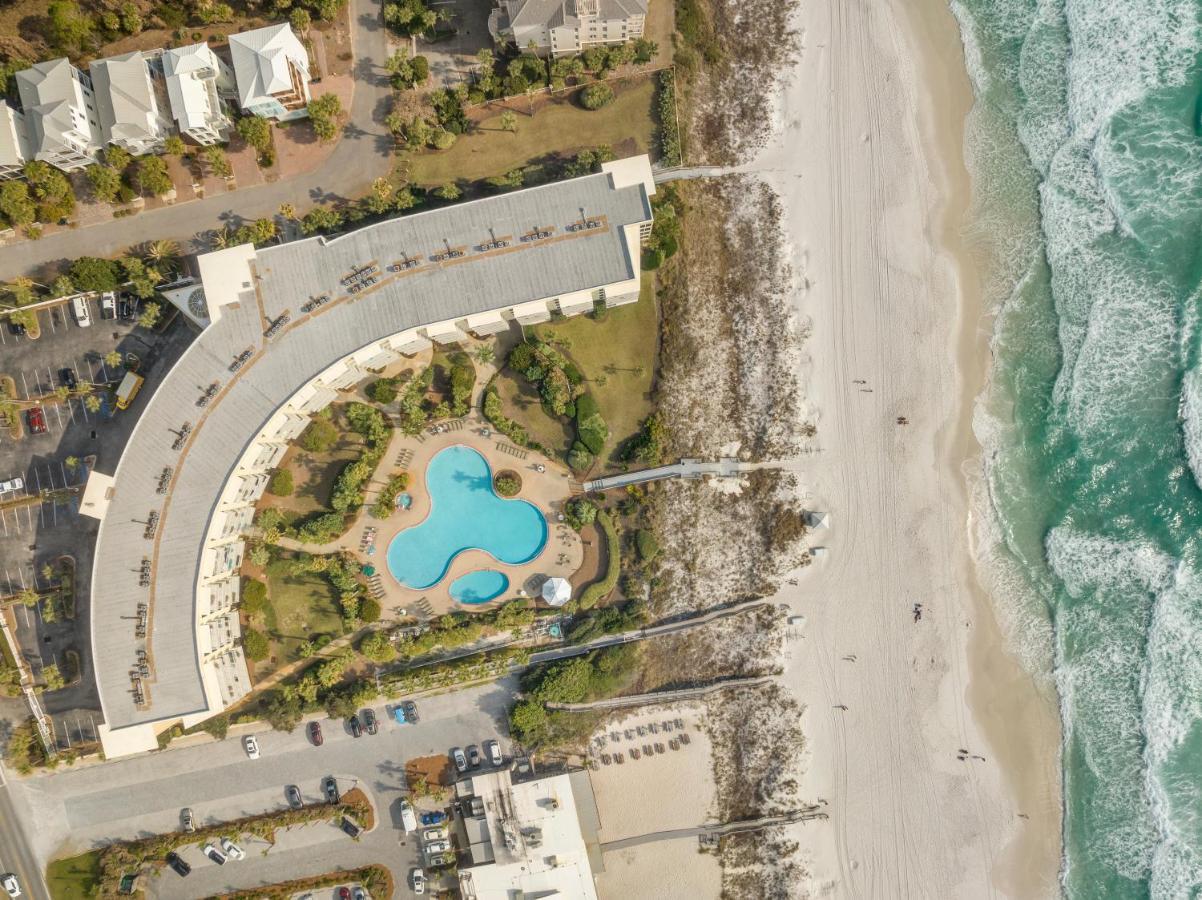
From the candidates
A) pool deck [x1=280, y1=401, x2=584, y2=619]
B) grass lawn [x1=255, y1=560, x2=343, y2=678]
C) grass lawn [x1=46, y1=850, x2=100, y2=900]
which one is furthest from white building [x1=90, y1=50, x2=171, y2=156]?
grass lawn [x1=46, y1=850, x2=100, y2=900]

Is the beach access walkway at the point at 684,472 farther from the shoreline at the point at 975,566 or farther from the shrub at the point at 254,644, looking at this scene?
the shrub at the point at 254,644

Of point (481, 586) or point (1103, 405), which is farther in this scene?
point (1103, 405)

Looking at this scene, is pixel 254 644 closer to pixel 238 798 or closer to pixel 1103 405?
pixel 238 798

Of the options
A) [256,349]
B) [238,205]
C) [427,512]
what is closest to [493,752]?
[427,512]

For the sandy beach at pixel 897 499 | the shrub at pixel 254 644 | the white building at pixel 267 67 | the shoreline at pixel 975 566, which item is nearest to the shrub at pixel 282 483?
the shrub at pixel 254 644

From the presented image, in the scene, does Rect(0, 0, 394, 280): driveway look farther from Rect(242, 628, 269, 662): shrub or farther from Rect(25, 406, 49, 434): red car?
Rect(242, 628, 269, 662): shrub

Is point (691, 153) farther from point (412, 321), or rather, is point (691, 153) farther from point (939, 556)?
point (939, 556)

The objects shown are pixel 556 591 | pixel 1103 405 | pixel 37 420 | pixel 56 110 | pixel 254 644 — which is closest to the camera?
pixel 56 110
